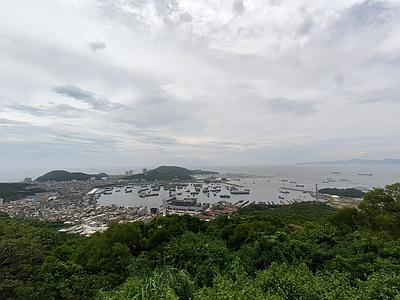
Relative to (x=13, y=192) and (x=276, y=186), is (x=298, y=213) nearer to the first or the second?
(x=276, y=186)

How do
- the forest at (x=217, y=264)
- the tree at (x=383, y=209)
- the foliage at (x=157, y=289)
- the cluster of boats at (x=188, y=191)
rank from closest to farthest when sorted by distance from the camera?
the foliage at (x=157, y=289) → the forest at (x=217, y=264) → the tree at (x=383, y=209) → the cluster of boats at (x=188, y=191)

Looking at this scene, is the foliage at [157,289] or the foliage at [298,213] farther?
the foliage at [298,213]

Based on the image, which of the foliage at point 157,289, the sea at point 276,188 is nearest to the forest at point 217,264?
the foliage at point 157,289

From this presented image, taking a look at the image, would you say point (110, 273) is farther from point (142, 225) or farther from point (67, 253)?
point (142, 225)

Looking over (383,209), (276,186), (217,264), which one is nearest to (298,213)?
(383,209)

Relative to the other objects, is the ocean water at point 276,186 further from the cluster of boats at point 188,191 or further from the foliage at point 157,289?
the foliage at point 157,289

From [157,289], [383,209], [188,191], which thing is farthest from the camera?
[188,191]

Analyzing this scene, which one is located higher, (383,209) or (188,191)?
(383,209)

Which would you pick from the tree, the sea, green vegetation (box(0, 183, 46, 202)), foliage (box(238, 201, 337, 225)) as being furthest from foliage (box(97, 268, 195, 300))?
green vegetation (box(0, 183, 46, 202))
